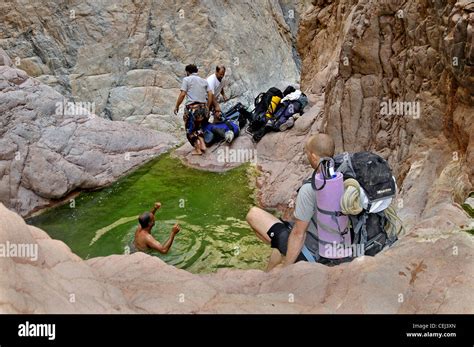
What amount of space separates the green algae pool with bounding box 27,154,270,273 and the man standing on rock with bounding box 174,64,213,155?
657 millimetres

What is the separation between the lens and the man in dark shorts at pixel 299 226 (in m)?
4.06

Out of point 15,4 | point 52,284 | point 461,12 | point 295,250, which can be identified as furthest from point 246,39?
point 52,284

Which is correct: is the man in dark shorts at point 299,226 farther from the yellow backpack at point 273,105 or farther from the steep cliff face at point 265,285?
the yellow backpack at point 273,105

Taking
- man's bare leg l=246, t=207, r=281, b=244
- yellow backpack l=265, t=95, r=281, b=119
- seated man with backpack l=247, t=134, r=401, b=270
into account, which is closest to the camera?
seated man with backpack l=247, t=134, r=401, b=270

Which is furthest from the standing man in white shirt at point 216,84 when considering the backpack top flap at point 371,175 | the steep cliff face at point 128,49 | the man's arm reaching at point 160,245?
the backpack top flap at point 371,175

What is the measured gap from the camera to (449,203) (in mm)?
4727

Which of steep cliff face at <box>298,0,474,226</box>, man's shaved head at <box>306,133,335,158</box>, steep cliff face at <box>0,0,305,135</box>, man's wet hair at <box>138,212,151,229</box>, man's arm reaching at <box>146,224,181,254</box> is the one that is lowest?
man's arm reaching at <box>146,224,181,254</box>

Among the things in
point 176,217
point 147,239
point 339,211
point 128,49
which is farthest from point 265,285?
point 128,49

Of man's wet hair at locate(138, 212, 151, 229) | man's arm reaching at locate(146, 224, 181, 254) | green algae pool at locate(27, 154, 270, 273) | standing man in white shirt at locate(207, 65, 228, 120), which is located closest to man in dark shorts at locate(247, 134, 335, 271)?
green algae pool at locate(27, 154, 270, 273)

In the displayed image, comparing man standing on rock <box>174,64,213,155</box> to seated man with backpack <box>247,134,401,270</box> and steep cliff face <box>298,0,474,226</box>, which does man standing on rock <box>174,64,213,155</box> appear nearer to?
steep cliff face <box>298,0,474,226</box>

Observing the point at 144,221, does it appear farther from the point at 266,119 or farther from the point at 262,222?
the point at 266,119

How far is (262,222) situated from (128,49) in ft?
40.9

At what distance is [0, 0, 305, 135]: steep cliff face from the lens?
1509 cm
